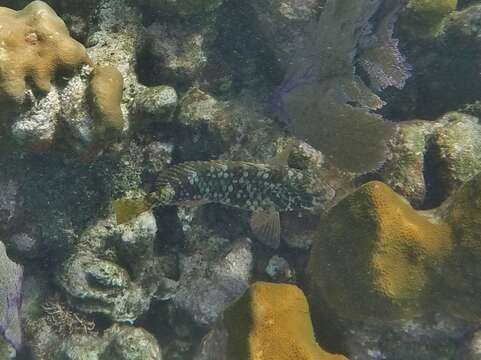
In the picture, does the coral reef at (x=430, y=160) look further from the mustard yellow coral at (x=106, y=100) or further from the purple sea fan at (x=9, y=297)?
the purple sea fan at (x=9, y=297)

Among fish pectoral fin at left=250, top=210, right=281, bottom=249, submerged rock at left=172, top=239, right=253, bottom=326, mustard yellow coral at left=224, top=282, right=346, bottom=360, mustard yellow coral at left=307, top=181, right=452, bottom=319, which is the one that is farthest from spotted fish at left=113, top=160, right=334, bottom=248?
mustard yellow coral at left=224, top=282, right=346, bottom=360

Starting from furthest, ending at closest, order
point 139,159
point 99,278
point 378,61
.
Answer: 1. point 378,61
2. point 139,159
3. point 99,278

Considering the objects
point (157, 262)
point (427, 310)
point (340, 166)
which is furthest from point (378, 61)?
point (157, 262)

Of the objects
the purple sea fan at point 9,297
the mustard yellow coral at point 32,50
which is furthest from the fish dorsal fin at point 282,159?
the purple sea fan at point 9,297

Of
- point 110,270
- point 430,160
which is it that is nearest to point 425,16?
point 430,160

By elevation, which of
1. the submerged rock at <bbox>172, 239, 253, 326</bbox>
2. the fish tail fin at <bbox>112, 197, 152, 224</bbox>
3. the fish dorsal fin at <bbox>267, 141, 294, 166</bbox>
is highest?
the fish dorsal fin at <bbox>267, 141, 294, 166</bbox>

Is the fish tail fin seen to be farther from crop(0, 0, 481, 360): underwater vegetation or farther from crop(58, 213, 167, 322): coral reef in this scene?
crop(58, 213, 167, 322): coral reef

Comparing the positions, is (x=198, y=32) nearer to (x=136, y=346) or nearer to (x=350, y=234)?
(x=350, y=234)

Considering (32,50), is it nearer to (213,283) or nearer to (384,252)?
(213,283)
